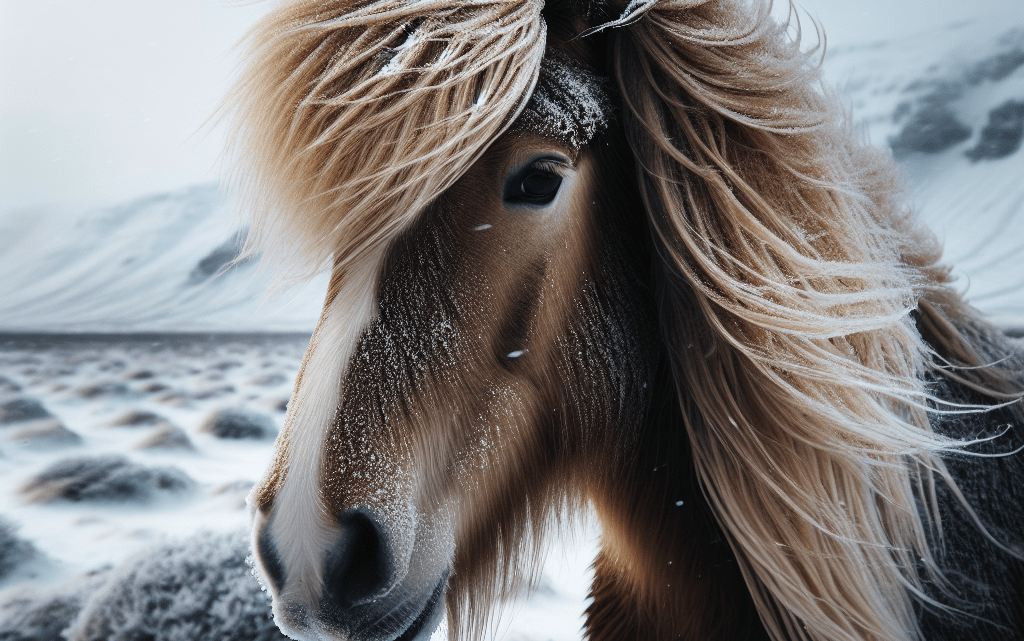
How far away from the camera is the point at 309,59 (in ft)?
1.45

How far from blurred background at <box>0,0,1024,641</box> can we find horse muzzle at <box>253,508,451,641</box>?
0.55m

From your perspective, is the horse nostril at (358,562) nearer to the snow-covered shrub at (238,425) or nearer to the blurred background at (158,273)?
the blurred background at (158,273)

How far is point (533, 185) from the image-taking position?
43 cm

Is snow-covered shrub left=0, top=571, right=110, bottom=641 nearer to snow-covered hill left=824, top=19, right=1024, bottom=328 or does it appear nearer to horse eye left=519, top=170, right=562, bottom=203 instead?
horse eye left=519, top=170, right=562, bottom=203

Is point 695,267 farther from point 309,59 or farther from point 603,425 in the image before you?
point 309,59

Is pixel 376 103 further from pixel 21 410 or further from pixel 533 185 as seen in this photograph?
pixel 21 410

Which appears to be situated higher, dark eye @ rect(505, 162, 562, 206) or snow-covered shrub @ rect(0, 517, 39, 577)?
dark eye @ rect(505, 162, 562, 206)

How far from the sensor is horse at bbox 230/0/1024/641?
0.40 meters

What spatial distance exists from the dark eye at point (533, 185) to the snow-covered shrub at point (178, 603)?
32.5 inches

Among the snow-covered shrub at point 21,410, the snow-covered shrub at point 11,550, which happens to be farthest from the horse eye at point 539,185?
the snow-covered shrub at point 21,410

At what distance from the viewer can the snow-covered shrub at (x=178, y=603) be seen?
32.3 inches

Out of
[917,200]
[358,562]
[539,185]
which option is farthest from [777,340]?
[917,200]

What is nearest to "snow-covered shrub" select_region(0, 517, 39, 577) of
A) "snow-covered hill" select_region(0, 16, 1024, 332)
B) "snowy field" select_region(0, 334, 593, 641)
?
"snowy field" select_region(0, 334, 593, 641)

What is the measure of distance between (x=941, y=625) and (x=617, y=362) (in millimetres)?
368
